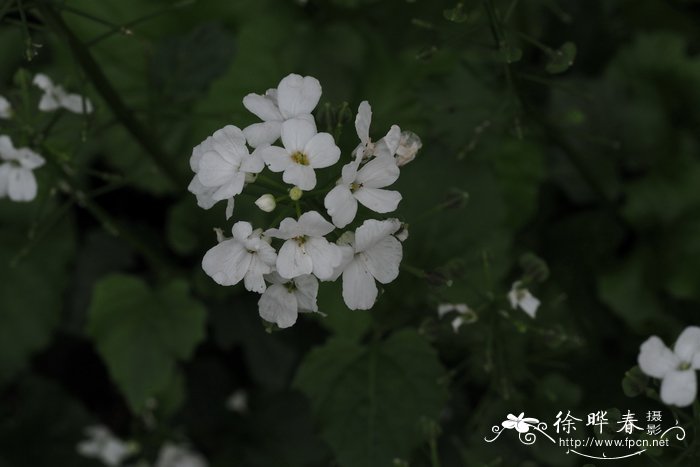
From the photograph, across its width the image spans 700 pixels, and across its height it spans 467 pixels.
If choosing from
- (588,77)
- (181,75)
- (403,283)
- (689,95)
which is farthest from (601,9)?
(181,75)

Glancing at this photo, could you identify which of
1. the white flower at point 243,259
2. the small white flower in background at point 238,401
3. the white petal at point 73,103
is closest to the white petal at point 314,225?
the white flower at point 243,259

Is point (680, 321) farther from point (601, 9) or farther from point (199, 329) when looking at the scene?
point (199, 329)

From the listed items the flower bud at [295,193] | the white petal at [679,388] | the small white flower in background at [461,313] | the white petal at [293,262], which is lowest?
the small white flower in background at [461,313]

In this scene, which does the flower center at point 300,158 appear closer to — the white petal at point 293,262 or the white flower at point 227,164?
the white flower at point 227,164

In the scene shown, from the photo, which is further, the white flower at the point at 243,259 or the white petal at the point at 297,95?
the white petal at the point at 297,95

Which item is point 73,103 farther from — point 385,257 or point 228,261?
point 385,257

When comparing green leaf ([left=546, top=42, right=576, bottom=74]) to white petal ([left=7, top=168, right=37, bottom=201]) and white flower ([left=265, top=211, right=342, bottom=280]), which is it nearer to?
white flower ([left=265, top=211, right=342, bottom=280])

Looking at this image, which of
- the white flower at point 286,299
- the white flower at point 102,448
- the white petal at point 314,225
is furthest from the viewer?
the white flower at point 102,448

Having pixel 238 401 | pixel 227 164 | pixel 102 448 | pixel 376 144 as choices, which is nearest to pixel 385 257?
pixel 376 144
